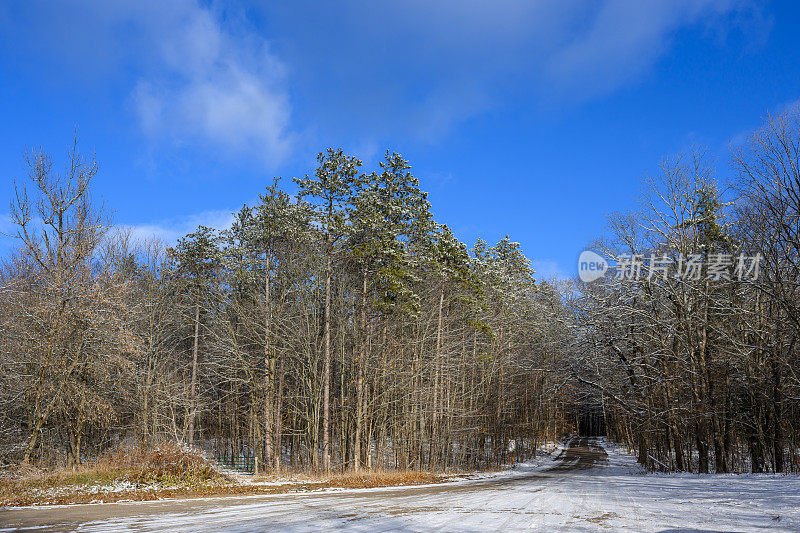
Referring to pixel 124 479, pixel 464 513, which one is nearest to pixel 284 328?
pixel 124 479

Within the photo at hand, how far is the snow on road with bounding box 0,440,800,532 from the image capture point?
7.75 meters

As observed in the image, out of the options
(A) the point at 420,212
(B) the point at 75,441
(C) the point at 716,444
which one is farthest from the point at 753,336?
(B) the point at 75,441

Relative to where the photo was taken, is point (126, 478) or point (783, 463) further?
point (783, 463)

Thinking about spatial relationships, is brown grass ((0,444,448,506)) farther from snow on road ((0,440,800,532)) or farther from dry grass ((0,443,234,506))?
snow on road ((0,440,800,532))

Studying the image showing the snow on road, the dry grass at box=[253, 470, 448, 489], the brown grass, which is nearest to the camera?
the snow on road

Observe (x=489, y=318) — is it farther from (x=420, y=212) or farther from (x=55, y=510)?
(x=55, y=510)

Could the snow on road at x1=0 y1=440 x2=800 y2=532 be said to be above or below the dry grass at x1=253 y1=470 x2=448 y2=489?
above

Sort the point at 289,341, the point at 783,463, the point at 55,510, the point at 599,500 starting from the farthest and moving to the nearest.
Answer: the point at 289,341 < the point at 783,463 < the point at 599,500 < the point at 55,510

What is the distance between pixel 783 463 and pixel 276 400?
24.0 meters

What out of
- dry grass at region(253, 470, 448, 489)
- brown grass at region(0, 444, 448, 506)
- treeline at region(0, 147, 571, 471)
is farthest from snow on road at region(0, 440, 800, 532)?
treeline at region(0, 147, 571, 471)

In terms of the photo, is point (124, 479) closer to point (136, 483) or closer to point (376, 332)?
point (136, 483)

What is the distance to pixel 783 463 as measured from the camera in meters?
19.4

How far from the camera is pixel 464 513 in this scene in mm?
9336

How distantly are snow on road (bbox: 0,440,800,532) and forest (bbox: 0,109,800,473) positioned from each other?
8.13 meters
